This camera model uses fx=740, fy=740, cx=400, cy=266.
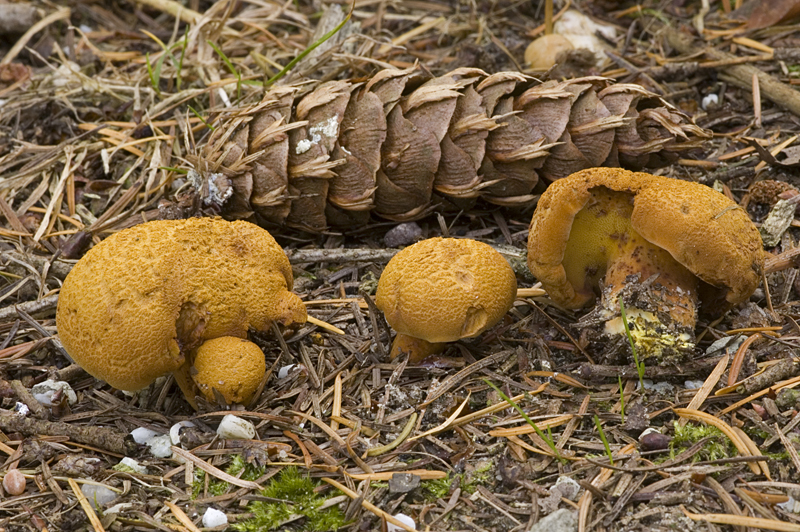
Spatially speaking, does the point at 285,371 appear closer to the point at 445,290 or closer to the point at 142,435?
the point at 142,435

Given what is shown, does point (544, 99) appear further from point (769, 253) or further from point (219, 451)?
point (219, 451)


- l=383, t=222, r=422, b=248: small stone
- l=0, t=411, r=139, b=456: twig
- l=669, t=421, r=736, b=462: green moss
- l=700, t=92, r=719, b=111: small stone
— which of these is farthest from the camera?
l=700, t=92, r=719, b=111: small stone

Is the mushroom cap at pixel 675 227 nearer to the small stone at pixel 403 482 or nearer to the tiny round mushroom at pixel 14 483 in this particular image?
the small stone at pixel 403 482

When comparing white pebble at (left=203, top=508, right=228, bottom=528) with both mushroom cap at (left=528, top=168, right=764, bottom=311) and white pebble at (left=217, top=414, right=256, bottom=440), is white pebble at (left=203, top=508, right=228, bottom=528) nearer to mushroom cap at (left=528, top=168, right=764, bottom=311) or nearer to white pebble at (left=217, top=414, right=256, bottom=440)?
white pebble at (left=217, top=414, right=256, bottom=440)

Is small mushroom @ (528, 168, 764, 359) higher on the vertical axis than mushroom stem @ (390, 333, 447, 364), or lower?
higher

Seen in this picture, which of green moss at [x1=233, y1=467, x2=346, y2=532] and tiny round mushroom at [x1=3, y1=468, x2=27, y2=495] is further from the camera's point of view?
tiny round mushroom at [x1=3, y1=468, x2=27, y2=495]

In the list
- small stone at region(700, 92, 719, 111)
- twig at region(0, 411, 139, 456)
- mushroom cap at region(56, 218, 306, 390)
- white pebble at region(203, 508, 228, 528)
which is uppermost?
mushroom cap at region(56, 218, 306, 390)

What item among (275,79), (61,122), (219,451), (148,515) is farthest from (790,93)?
(61,122)

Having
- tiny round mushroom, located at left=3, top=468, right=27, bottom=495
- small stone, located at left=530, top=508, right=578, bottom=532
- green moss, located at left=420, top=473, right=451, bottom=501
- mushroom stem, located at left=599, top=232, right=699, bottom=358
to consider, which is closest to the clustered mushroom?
mushroom stem, located at left=599, top=232, right=699, bottom=358
